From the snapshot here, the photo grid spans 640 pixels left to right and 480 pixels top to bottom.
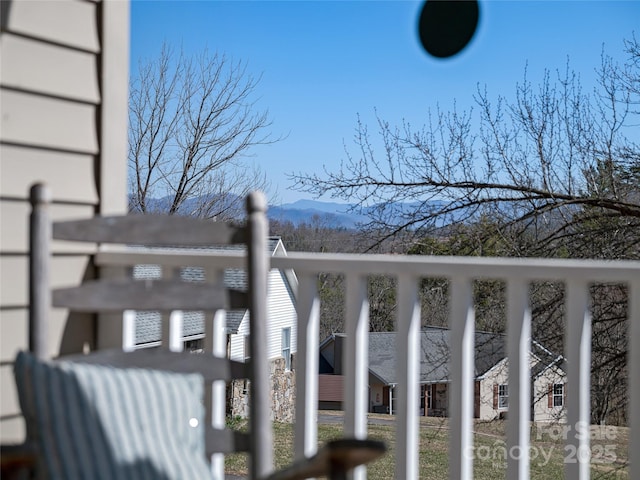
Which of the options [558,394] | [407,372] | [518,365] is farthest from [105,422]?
[558,394]

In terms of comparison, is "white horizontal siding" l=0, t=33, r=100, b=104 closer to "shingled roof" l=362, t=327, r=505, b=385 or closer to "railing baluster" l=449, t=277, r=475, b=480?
"railing baluster" l=449, t=277, r=475, b=480

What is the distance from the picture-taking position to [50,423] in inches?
58.1

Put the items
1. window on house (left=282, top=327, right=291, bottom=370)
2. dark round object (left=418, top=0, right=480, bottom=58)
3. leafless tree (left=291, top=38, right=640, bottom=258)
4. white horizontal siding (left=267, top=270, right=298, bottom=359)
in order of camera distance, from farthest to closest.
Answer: window on house (left=282, top=327, right=291, bottom=370), white horizontal siding (left=267, top=270, right=298, bottom=359), leafless tree (left=291, top=38, right=640, bottom=258), dark round object (left=418, top=0, right=480, bottom=58)

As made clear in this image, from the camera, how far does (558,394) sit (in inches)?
288

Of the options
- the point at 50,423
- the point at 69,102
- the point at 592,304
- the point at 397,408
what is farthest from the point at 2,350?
the point at 592,304

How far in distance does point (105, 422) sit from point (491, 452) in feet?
22.2

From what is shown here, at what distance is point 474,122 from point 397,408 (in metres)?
5.91

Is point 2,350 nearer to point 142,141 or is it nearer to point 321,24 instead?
point 142,141

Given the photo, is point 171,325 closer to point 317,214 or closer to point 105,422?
point 105,422

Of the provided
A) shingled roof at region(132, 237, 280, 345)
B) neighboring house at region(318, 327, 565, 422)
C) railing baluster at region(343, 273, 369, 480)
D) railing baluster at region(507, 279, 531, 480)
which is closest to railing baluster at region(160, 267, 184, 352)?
railing baluster at region(343, 273, 369, 480)

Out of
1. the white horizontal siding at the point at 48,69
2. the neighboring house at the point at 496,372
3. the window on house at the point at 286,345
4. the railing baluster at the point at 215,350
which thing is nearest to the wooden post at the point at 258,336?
the railing baluster at the point at 215,350

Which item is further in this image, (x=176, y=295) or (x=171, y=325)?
(x=171, y=325)

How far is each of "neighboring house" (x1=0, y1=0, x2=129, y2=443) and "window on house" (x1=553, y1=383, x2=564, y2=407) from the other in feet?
18.3

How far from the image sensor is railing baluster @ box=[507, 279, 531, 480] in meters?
1.80
